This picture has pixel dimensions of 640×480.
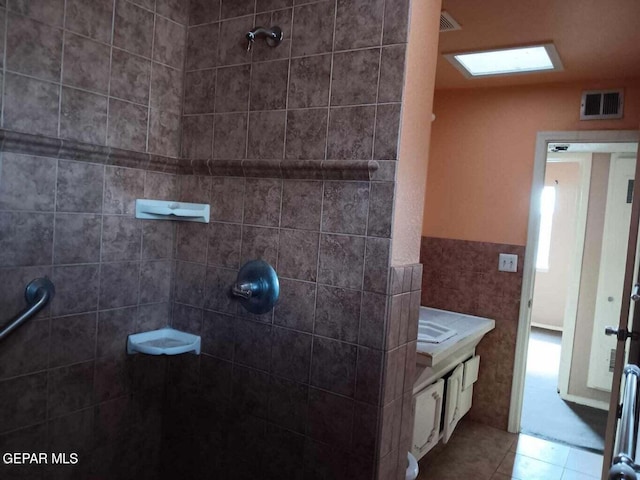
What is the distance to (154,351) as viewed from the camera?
1.72 meters

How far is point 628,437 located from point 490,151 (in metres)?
2.47

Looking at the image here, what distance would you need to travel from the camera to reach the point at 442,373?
245 cm

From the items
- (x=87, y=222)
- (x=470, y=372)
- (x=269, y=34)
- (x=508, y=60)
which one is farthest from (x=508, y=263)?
(x=87, y=222)

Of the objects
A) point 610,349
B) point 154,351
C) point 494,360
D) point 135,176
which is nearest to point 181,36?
point 135,176

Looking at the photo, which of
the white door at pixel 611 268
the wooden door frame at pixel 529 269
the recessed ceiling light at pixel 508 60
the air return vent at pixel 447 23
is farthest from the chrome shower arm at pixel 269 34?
the white door at pixel 611 268

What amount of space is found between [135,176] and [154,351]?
66 cm

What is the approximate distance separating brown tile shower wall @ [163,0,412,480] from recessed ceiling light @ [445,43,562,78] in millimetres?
1256

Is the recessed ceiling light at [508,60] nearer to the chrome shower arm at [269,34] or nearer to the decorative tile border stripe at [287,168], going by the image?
the chrome shower arm at [269,34]

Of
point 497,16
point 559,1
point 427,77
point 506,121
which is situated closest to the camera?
point 427,77

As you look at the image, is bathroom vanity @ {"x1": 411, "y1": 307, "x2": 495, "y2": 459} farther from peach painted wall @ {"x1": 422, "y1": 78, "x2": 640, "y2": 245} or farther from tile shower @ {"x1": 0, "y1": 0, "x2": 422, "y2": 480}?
peach painted wall @ {"x1": 422, "y1": 78, "x2": 640, "y2": 245}

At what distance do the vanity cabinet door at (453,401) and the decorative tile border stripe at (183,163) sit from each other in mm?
1546

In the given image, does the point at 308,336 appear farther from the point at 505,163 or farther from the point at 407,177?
the point at 505,163

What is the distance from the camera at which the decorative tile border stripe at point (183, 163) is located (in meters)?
1.44

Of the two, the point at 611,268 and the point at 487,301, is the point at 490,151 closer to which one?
the point at 487,301
